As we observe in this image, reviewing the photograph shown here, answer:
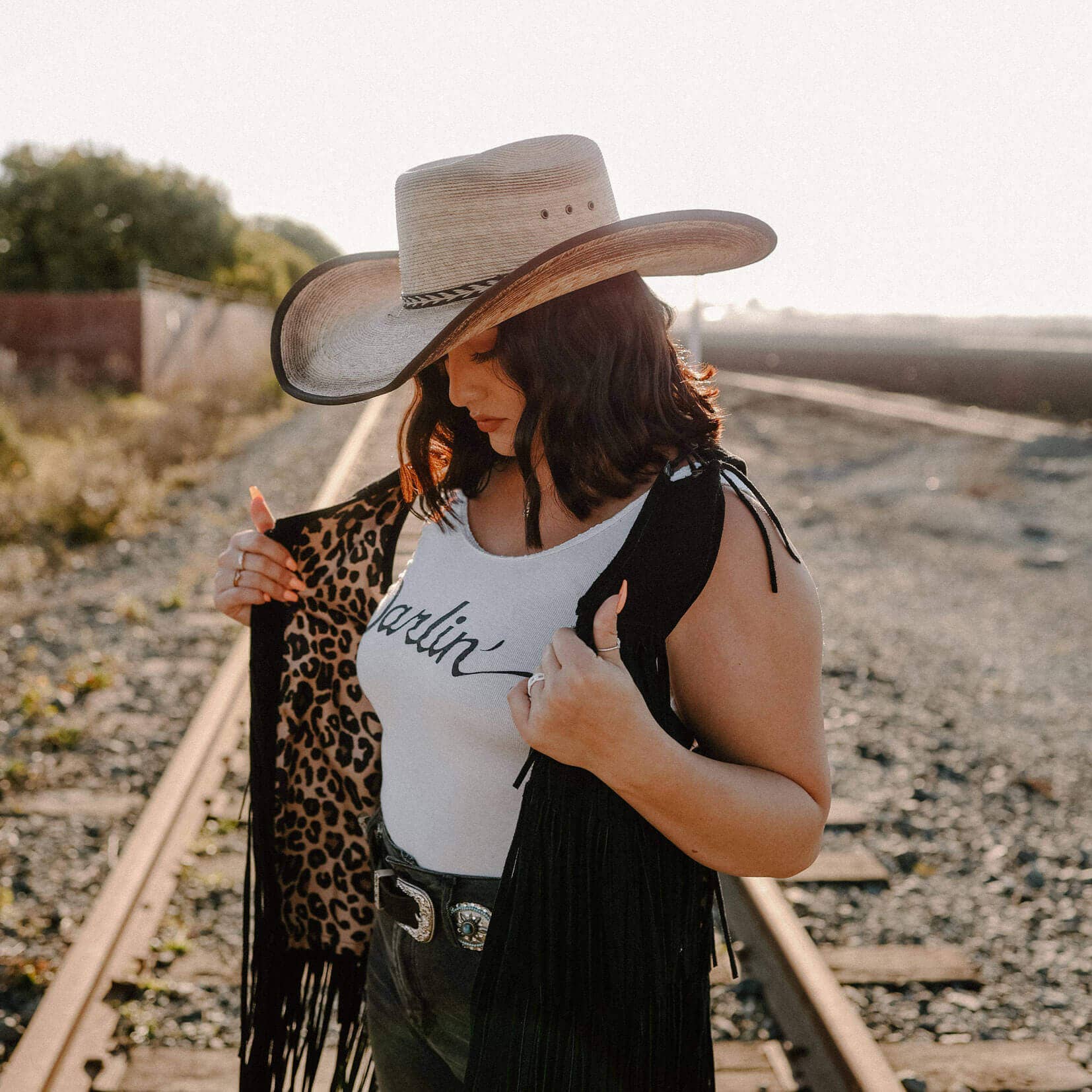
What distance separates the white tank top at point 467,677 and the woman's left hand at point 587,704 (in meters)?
0.18

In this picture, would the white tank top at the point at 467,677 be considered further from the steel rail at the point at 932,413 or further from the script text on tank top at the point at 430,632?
the steel rail at the point at 932,413

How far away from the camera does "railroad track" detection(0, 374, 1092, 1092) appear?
8.27 feet

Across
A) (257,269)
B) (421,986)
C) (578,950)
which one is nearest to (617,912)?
(578,950)

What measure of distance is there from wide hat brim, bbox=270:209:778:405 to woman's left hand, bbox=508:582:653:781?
1.54 feet

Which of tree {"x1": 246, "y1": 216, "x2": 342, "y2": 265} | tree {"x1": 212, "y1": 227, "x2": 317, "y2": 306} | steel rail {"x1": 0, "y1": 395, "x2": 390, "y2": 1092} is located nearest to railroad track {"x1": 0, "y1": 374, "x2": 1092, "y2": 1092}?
steel rail {"x1": 0, "y1": 395, "x2": 390, "y2": 1092}

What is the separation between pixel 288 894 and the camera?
2.06m

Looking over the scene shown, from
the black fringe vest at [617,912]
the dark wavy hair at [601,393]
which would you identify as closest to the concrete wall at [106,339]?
the dark wavy hair at [601,393]

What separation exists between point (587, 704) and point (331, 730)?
0.97 meters

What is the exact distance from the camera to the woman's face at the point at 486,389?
5.05 ft

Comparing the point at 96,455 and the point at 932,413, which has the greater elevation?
the point at 932,413

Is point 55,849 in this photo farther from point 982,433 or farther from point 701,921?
point 982,433

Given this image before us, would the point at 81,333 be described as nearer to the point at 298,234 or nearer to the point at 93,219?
the point at 93,219

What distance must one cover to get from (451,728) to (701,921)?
0.47 meters

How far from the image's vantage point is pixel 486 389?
1564 millimetres
